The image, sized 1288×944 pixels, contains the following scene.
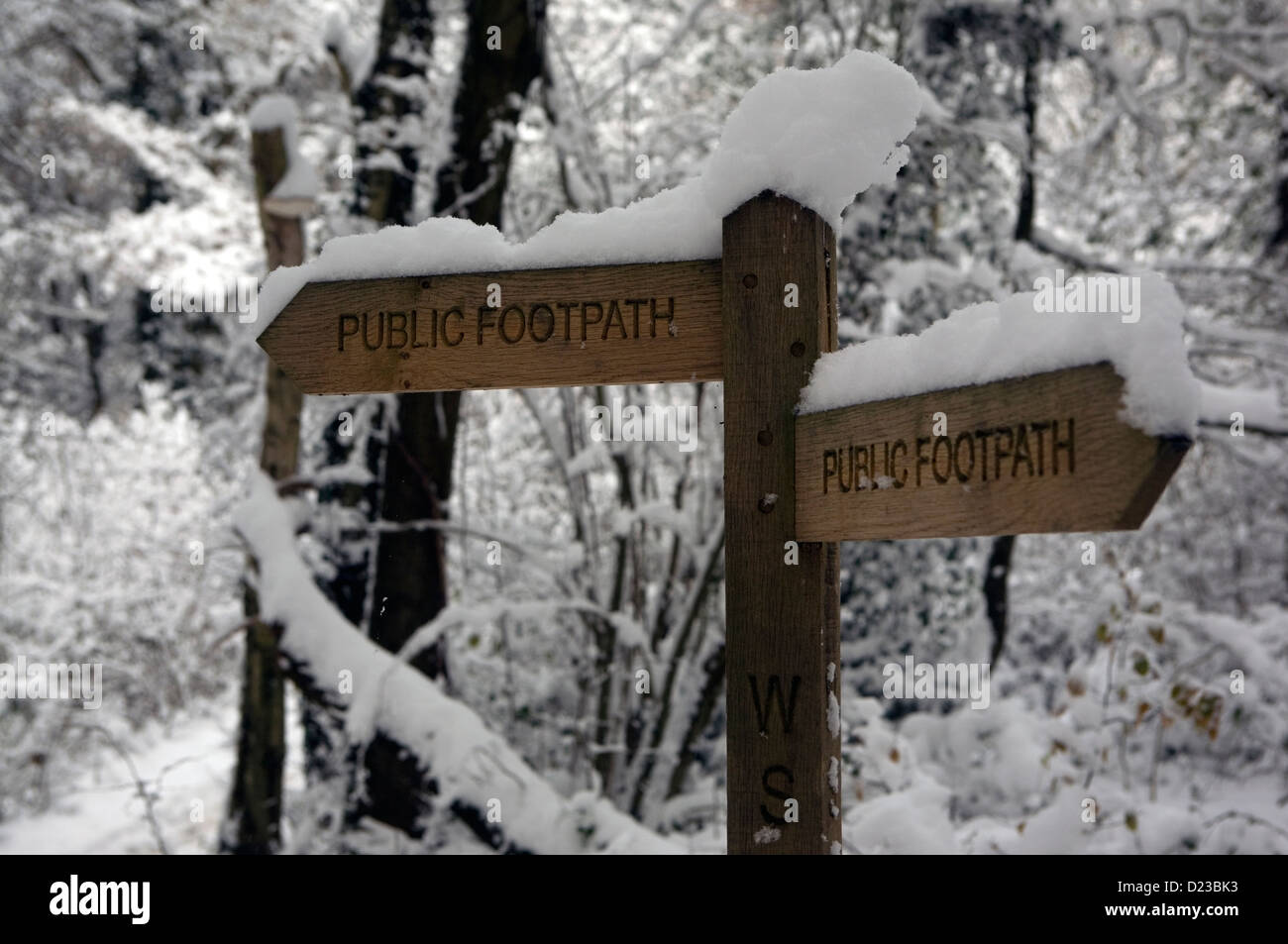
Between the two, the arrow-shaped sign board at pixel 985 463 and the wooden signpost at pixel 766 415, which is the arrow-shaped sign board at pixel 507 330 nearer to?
the wooden signpost at pixel 766 415

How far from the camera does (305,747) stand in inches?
188

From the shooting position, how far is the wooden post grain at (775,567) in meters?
1.48

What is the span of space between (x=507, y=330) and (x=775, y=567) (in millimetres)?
547

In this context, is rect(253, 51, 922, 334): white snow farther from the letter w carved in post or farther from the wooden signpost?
the letter w carved in post

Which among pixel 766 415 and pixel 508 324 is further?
pixel 508 324

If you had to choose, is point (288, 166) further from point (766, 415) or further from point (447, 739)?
point (766, 415)

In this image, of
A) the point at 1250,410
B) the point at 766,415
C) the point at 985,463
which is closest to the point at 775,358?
the point at 766,415

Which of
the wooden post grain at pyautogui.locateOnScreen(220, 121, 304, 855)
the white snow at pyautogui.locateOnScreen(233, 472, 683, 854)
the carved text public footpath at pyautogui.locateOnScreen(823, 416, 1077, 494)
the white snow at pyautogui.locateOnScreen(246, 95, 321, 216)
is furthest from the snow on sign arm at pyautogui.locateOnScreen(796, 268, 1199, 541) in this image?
the wooden post grain at pyautogui.locateOnScreen(220, 121, 304, 855)

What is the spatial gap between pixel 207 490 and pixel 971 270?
6596mm

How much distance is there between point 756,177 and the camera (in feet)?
4.93

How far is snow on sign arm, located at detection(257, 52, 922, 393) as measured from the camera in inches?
59.0

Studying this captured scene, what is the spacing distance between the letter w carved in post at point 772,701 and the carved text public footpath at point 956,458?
0.28 m
